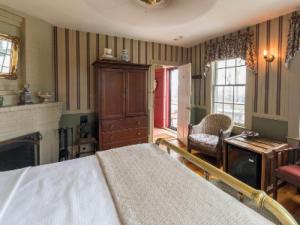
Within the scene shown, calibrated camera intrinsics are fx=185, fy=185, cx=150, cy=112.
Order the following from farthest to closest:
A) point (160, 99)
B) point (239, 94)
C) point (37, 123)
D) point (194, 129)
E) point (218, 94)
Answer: point (160, 99)
point (218, 94)
point (194, 129)
point (239, 94)
point (37, 123)

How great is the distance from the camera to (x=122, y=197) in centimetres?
111

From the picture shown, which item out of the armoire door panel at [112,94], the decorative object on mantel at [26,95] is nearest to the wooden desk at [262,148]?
the armoire door panel at [112,94]

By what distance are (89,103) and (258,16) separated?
3.30 metres

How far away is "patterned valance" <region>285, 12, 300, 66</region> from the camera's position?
259 centimetres

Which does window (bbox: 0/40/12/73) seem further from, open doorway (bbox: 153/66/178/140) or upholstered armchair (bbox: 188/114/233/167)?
open doorway (bbox: 153/66/178/140)

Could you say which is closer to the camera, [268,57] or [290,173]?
[290,173]

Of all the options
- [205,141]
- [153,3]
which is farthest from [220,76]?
[153,3]

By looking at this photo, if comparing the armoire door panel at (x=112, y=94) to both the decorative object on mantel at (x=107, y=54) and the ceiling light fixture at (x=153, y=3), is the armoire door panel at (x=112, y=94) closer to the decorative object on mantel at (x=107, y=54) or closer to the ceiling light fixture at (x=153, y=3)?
the decorative object on mantel at (x=107, y=54)

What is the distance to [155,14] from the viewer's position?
144cm

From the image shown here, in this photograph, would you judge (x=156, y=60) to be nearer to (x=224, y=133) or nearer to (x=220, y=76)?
(x=220, y=76)

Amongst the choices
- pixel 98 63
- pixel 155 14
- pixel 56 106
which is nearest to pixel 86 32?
pixel 98 63

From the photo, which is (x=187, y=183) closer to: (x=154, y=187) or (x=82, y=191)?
(x=154, y=187)

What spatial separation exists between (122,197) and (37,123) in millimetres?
2360

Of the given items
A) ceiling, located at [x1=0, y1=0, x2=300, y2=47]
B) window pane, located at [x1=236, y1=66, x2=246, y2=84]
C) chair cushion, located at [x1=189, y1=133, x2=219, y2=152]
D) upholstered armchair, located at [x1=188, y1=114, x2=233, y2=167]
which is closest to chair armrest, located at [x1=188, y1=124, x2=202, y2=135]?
upholstered armchair, located at [x1=188, y1=114, x2=233, y2=167]
